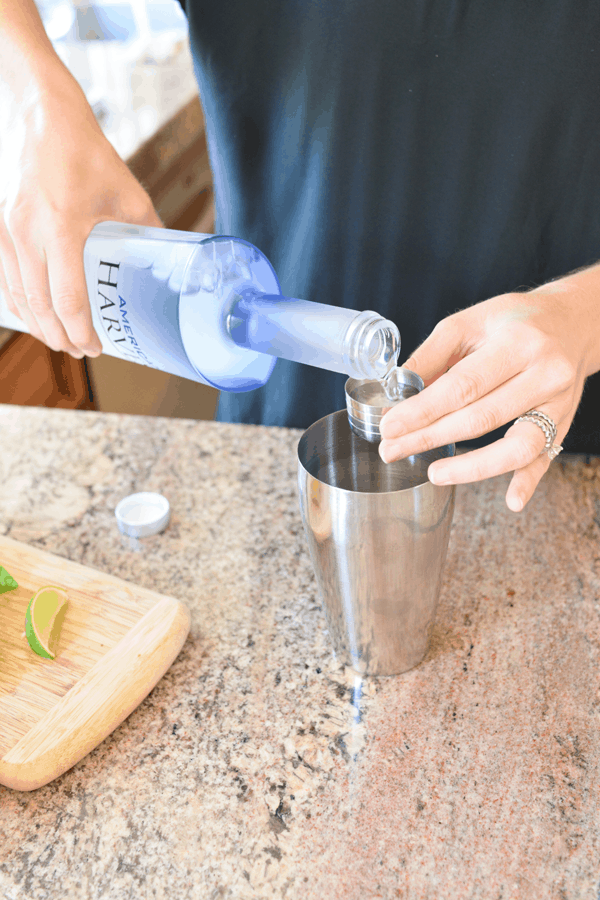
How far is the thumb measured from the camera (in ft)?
2.45

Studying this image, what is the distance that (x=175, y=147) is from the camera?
2461mm

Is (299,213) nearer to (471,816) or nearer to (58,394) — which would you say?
(471,816)

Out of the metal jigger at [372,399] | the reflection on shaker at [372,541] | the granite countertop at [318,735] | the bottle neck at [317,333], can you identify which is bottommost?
the granite countertop at [318,735]

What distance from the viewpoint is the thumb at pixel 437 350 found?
75 centimetres

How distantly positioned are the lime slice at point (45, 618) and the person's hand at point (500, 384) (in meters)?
0.42

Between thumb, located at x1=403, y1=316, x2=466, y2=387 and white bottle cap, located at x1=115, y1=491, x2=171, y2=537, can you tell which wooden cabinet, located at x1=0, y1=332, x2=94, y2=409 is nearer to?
white bottle cap, located at x1=115, y1=491, x2=171, y2=537

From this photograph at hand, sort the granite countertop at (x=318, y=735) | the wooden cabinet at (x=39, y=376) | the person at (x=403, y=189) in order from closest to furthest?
the granite countertop at (x=318, y=735), the person at (x=403, y=189), the wooden cabinet at (x=39, y=376)

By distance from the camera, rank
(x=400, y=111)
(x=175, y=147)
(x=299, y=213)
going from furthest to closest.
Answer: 1. (x=175, y=147)
2. (x=299, y=213)
3. (x=400, y=111)

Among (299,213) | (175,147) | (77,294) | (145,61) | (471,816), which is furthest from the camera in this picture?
(145,61)

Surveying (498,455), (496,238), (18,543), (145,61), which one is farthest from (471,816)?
(145,61)

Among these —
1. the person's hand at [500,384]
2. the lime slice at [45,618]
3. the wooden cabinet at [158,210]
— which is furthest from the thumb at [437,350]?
the wooden cabinet at [158,210]

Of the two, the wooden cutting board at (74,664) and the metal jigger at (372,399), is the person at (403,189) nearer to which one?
the metal jigger at (372,399)

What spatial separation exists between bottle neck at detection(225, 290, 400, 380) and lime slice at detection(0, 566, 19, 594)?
0.38m

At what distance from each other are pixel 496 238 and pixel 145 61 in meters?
2.09
